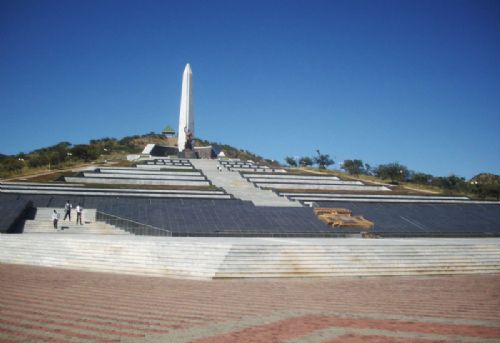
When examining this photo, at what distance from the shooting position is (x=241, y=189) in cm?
4006

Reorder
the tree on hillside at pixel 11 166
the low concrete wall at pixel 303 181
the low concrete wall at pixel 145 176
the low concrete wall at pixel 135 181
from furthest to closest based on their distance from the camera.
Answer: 1. the tree on hillside at pixel 11 166
2. the low concrete wall at pixel 303 181
3. the low concrete wall at pixel 145 176
4. the low concrete wall at pixel 135 181

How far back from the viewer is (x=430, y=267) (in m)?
18.1

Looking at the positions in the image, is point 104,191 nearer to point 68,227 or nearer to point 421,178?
point 68,227

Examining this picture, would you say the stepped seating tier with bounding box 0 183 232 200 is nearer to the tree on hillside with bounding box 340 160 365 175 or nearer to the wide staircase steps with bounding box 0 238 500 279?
the wide staircase steps with bounding box 0 238 500 279

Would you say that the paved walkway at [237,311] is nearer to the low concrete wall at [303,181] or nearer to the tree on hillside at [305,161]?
the low concrete wall at [303,181]

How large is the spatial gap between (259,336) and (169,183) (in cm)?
3426

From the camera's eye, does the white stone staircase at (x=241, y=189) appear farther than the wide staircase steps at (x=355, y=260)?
Yes

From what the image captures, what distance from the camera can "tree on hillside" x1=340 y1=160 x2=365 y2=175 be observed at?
258ft

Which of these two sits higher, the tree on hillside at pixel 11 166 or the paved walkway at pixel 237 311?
the tree on hillside at pixel 11 166

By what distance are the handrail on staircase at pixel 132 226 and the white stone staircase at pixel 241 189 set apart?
11205 mm

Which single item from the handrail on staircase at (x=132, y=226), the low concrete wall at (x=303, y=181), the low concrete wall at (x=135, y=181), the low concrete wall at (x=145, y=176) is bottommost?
the handrail on staircase at (x=132, y=226)

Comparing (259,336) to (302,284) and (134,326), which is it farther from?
(302,284)

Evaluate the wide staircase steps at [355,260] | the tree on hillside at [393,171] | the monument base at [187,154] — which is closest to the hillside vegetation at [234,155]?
the tree on hillside at [393,171]

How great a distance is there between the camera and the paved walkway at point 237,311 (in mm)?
6934
